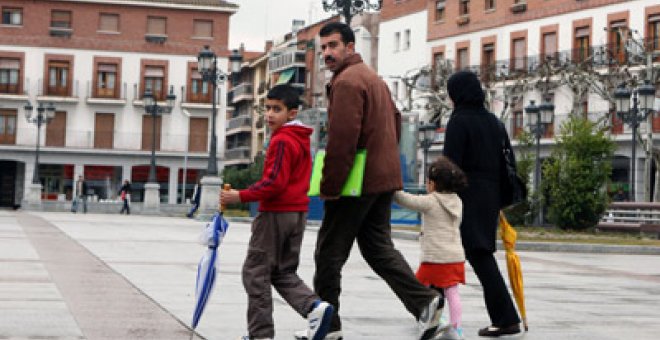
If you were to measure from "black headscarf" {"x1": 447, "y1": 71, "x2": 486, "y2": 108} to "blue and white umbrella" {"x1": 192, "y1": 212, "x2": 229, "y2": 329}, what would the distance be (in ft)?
6.66

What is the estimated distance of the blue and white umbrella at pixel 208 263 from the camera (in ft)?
22.8

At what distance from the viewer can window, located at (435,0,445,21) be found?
63531mm

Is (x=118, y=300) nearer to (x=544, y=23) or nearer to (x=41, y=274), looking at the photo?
(x=41, y=274)

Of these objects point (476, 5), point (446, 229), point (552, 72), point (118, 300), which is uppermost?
point (476, 5)

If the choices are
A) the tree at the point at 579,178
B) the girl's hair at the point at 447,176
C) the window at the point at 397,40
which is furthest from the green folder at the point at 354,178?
the window at the point at 397,40

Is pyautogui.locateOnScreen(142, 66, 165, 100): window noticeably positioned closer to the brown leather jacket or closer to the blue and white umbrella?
the brown leather jacket

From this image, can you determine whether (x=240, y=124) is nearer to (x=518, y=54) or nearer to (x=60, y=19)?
(x=60, y=19)

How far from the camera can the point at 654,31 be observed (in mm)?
48594

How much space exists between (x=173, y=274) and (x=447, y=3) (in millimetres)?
51745

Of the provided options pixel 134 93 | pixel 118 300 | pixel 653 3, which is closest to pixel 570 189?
pixel 653 3

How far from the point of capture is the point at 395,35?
69062mm

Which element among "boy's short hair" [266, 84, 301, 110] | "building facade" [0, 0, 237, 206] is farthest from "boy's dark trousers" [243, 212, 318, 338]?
"building facade" [0, 0, 237, 206]

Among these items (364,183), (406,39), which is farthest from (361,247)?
(406,39)

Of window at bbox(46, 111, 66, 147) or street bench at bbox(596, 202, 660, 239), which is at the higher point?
window at bbox(46, 111, 66, 147)
